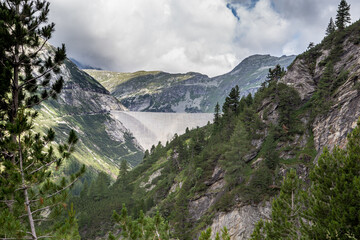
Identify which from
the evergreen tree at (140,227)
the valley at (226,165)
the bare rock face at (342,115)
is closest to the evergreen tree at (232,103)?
the valley at (226,165)

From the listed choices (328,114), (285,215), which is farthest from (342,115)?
(285,215)

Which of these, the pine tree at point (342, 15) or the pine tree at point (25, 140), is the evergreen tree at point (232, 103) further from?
the pine tree at point (25, 140)

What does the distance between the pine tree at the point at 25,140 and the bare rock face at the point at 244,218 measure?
31.4 metres

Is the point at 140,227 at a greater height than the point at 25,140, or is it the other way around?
the point at 25,140

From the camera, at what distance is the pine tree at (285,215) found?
16.2 m

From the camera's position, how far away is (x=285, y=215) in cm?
1689

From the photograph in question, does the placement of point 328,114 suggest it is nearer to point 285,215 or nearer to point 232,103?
point 285,215

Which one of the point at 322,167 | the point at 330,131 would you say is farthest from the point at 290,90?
the point at 322,167

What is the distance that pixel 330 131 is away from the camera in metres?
34.4

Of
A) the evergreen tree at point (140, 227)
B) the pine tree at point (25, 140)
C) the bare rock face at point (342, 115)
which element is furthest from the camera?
the bare rock face at point (342, 115)

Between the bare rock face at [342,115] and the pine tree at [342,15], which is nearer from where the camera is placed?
the bare rock face at [342,115]

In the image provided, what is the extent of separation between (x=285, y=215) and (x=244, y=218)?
19.4m

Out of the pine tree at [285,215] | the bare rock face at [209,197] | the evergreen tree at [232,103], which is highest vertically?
the evergreen tree at [232,103]

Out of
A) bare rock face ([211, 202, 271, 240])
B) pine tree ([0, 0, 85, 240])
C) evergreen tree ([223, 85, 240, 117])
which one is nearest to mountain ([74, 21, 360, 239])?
bare rock face ([211, 202, 271, 240])
